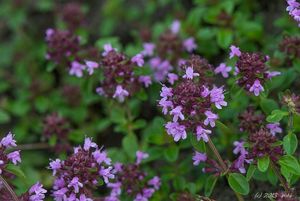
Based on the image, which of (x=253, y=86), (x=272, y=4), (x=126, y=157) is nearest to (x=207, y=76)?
(x=253, y=86)

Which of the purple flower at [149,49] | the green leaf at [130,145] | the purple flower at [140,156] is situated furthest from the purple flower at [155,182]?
the purple flower at [149,49]

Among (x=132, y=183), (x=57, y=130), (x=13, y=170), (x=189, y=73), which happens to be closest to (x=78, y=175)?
(x=13, y=170)

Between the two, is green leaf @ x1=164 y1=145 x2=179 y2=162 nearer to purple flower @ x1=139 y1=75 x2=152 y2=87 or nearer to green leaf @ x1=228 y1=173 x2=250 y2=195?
purple flower @ x1=139 y1=75 x2=152 y2=87

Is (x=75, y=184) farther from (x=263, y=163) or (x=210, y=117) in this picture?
(x=263, y=163)

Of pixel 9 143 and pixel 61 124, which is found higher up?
pixel 61 124

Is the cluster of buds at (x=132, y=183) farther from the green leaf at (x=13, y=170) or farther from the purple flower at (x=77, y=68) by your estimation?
the purple flower at (x=77, y=68)

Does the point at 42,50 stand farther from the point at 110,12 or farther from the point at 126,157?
the point at 126,157

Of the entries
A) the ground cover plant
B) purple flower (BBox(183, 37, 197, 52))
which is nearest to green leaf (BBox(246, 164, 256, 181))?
the ground cover plant
